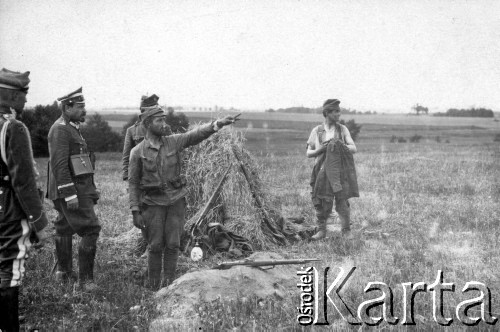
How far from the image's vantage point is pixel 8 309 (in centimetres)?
388

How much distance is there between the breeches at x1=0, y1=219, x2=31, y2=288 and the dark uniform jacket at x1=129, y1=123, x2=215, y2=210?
4.42 feet

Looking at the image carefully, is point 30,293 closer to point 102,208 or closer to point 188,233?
point 188,233

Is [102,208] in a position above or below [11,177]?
below

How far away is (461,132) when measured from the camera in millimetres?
A: 42094

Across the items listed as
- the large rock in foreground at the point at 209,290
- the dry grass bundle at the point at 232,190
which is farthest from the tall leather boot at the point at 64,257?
the dry grass bundle at the point at 232,190

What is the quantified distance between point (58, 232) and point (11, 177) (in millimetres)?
1720

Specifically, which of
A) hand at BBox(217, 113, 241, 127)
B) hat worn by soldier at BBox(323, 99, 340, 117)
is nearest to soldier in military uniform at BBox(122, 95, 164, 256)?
hand at BBox(217, 113, 241, 127)

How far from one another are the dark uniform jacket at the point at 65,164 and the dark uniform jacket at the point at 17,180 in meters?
1.05

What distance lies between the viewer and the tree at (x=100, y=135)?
28406mm

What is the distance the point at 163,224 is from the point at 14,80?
2.12 meters

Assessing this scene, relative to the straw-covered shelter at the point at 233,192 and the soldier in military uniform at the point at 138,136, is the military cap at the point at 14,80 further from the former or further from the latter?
the straw-covered shelter at the point at 233,192

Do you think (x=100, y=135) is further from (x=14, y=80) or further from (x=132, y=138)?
(x=14, y=80)

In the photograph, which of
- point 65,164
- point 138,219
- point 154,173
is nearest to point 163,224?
point 138,219

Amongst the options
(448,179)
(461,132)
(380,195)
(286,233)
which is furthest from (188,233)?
(461,132)
